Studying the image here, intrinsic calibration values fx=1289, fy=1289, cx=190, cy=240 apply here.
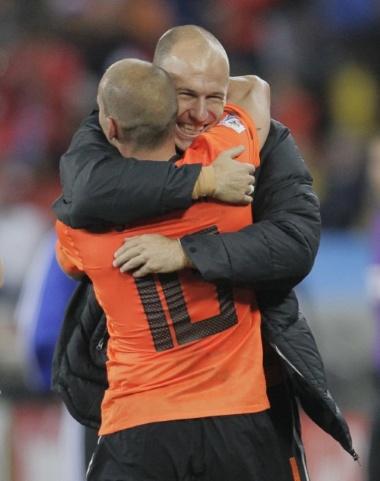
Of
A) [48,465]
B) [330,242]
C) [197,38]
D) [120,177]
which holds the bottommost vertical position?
[48,465]

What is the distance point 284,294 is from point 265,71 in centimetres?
582

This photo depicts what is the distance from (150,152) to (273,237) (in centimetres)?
36

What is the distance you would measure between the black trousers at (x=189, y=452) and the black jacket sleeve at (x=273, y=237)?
35 cm

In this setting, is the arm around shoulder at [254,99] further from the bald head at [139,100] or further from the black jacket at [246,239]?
the bald head at [139,100]

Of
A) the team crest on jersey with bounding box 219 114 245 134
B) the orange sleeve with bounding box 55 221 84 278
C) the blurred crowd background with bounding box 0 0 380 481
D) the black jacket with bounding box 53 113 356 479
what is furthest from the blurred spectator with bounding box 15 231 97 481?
the blurred crowd background with bounding box 0 0 380 481

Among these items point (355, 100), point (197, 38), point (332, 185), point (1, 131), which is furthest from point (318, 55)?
point (197, 38)

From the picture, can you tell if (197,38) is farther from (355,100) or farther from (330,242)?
(355,100)

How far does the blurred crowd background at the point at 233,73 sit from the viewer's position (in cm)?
755

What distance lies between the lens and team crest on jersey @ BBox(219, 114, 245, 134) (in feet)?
10.3

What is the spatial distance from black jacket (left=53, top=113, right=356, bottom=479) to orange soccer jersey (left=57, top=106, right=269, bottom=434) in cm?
6

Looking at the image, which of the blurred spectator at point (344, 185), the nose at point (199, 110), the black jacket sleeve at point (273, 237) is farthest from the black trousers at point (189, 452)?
the blurred spectator at point (344, 185)

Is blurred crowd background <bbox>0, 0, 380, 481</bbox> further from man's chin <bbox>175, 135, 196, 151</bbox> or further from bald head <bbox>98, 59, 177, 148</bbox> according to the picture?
bald head <bbox>98, 59, 177, 148</bbox>

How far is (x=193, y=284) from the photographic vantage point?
3092mm

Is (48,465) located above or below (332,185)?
below
